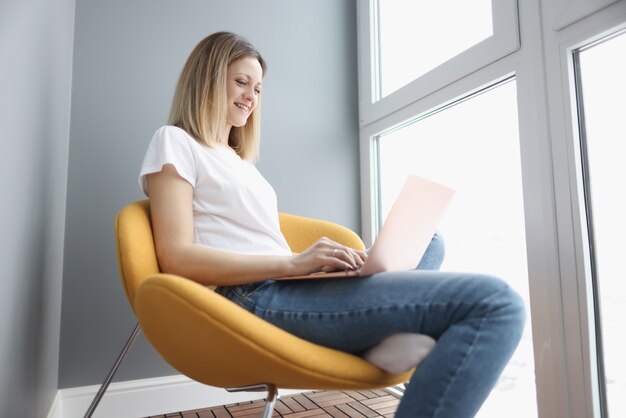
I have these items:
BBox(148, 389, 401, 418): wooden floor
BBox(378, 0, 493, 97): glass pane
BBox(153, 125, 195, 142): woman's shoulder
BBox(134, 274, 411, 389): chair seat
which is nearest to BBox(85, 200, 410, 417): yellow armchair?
BBox(134, 274, 411, 389): chair seat

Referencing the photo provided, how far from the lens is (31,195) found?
38.0 inches

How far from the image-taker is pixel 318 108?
6.37ft

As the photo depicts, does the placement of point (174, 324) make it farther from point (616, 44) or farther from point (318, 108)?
point (318, 108)

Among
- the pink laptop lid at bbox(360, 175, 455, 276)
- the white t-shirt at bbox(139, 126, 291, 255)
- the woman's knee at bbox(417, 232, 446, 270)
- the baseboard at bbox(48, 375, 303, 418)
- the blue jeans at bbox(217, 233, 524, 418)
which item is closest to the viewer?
the blue jeans at bbox(217, 233, 524, 418)

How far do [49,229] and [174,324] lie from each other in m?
0.68

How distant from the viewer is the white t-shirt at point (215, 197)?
3.11 feet

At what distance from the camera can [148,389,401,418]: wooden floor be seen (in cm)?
150

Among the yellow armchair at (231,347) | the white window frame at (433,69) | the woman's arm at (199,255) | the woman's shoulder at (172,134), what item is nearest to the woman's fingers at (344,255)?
the woman's arm at (199,255)

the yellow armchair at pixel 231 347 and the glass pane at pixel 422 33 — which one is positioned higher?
the glass pane at pixel 422 33

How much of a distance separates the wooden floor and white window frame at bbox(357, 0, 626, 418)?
574mm

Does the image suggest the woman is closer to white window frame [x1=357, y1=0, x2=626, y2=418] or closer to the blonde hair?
the blonde hair

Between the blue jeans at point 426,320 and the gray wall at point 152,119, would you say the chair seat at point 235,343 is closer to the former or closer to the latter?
the blue jeans at point 426,320

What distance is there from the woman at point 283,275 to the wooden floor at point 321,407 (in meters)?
0.72

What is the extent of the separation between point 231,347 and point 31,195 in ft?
1.97
